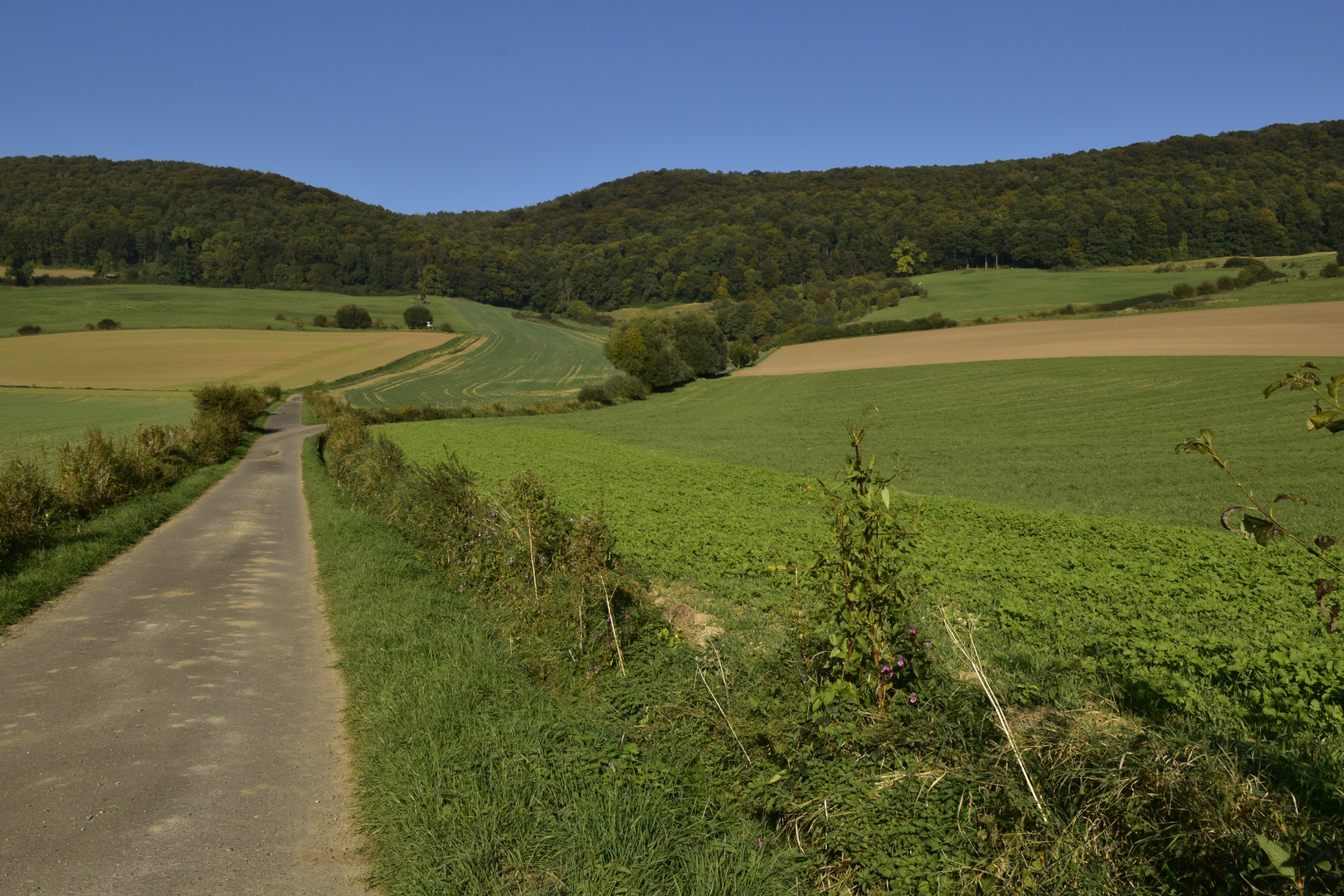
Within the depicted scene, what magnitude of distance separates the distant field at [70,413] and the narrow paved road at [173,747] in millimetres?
29016

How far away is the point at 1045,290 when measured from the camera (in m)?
90.9

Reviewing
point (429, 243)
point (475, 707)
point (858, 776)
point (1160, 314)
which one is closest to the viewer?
point (858, 776)

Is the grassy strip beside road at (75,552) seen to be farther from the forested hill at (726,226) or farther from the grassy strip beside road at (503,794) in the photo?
the forested hill at (726,226)

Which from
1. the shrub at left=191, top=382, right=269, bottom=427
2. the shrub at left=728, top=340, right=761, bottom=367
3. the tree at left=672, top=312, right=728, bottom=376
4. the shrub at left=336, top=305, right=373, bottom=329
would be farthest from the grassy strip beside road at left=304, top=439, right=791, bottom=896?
the shrub at left=336, top=305, right=373, bottom=329

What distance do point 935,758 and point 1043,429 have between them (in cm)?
3225

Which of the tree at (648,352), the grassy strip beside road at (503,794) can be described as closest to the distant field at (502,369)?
the tree at (648,352)

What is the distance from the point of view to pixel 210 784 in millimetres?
4848

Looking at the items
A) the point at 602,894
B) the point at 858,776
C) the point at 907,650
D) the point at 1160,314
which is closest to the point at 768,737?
the point at 858,776

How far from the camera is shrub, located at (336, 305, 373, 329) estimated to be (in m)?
105

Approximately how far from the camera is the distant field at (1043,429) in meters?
20.0

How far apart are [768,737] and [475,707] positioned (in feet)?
7.52

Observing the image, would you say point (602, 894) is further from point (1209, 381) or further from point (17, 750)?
point (1209, 381)

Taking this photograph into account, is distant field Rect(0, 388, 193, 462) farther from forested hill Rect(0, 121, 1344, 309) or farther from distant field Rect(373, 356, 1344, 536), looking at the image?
forested hill Rect(0, 121, 1344, 309)

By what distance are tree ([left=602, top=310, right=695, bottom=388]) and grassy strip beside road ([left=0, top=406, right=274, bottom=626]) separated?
50.1 metres
